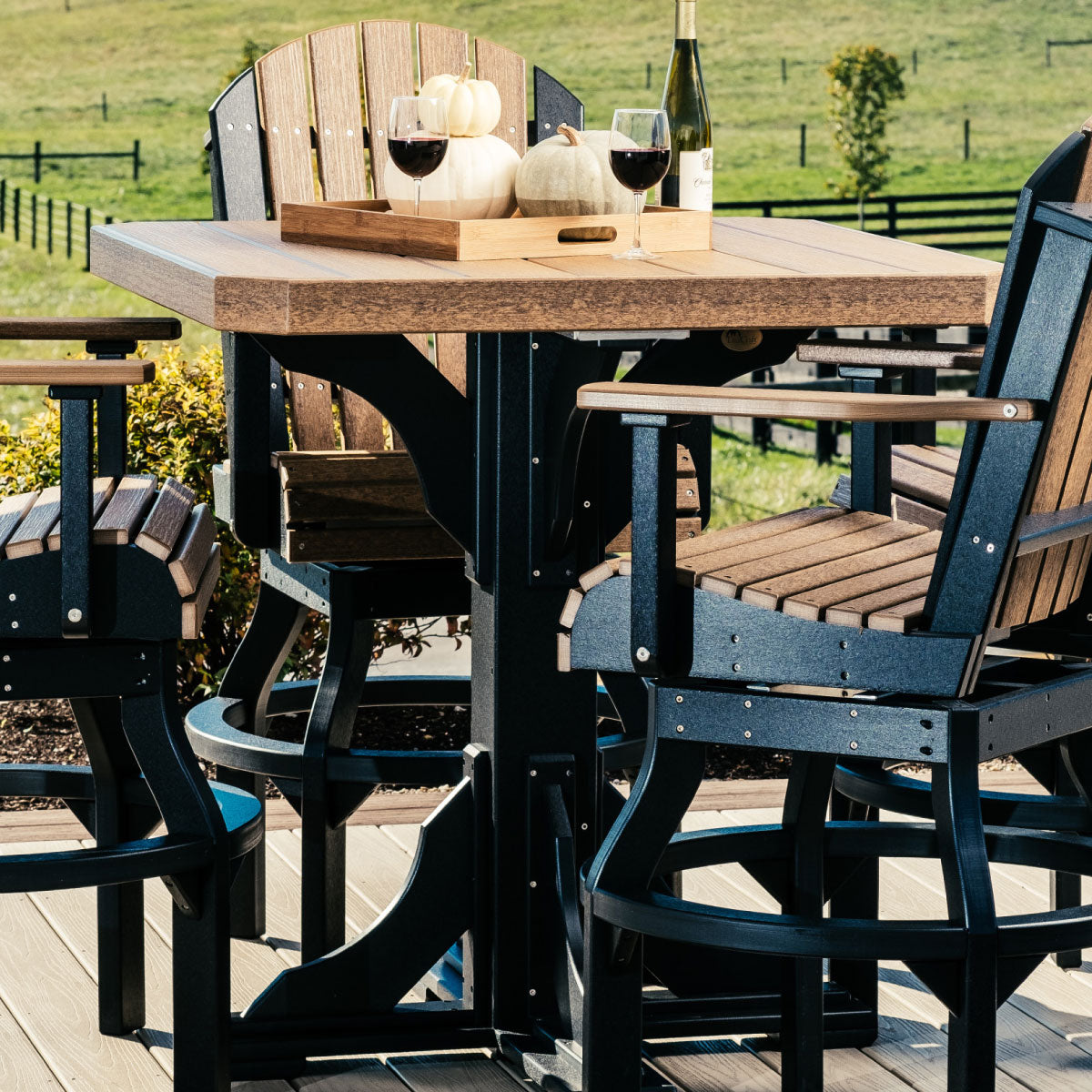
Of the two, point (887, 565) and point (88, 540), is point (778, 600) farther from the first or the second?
point (88, 540)

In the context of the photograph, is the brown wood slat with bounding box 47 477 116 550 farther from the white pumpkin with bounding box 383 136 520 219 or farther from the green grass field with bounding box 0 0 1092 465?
the green grass field with bounding box 0 0 1092 465

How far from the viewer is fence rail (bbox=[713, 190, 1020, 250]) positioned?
1016cm

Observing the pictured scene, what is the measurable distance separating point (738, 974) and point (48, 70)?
8.41 m

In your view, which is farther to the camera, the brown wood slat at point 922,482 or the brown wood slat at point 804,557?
the brown wood slat at point 922,482

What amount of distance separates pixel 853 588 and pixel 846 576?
0.06 m

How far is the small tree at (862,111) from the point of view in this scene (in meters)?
9.98

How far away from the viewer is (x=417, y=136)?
7.39 feet

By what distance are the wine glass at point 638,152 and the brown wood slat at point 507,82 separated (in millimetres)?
964

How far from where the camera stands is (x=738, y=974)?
8.29 feet

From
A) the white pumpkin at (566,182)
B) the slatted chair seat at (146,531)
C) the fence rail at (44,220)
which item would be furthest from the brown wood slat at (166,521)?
the fence rail at (44,220)

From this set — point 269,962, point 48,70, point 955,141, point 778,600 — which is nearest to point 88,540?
point 778,600

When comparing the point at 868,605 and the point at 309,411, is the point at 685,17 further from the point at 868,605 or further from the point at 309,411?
the point at 868,605

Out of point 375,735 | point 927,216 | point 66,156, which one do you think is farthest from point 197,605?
point 927,216

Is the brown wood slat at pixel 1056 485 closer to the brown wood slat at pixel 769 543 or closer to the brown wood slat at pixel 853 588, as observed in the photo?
the brown wood slat at pixel 853 588
